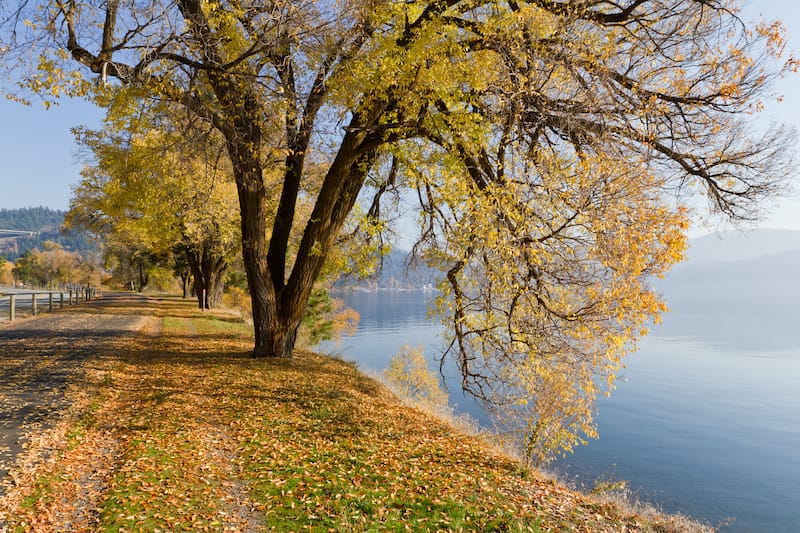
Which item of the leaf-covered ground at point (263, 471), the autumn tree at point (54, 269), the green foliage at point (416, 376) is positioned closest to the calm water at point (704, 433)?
the green foliage at point (416, 376)

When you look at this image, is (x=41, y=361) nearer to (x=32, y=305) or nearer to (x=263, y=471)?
(x=263, y=471)

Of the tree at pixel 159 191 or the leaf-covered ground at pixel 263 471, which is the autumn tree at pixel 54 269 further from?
the leaf-covered ground at pixel 263 471

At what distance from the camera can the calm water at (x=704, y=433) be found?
22062 mm

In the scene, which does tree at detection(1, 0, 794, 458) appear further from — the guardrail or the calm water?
the guardrail

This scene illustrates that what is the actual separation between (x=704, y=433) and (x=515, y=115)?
1169 inches

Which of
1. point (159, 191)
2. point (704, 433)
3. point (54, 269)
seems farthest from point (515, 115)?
point (54, 269)

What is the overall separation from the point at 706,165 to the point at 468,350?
19.4 ft

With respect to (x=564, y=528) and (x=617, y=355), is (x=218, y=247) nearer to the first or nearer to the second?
(x=617, y=355)

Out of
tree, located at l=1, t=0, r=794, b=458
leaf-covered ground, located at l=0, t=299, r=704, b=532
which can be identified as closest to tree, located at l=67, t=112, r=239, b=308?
tree, located at l=1, t=0, r=794, b=458

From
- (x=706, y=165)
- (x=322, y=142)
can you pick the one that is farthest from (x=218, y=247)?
(x=706, y=165)

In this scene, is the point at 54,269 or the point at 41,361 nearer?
the point at 41,361

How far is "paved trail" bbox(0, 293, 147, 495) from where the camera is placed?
718cm

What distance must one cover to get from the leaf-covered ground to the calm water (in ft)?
18.8

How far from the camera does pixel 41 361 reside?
11.9 metres
